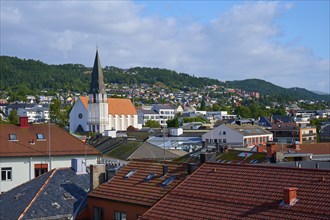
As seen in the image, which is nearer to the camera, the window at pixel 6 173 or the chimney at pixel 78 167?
the chimney at pixel 78 167

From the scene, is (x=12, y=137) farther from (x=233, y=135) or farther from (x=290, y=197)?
(x=233, y=135)

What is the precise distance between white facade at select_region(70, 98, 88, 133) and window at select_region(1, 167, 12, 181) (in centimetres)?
11585

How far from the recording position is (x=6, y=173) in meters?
42.5

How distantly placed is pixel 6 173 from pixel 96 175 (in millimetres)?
13654

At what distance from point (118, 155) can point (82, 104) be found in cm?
9974

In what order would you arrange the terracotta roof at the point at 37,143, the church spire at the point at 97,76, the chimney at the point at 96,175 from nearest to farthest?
1. the chimney at the point at 96,175
2. the terracotta roof at the point at 37,143
3. the church spire at the point at 97,76

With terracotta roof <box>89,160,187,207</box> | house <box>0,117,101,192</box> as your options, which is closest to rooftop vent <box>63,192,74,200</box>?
terracotta roof <box>89,160,187,207</box>

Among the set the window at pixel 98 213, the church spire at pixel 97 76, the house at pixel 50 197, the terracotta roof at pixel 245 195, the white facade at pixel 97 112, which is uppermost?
the church spire at pixel 97 76

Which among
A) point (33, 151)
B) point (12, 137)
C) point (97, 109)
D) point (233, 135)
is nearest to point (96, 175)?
point (33, 151)

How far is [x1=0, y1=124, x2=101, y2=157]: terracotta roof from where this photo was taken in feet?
142

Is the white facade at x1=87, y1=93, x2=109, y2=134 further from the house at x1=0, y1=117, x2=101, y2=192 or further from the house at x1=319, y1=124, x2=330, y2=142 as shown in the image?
the house at x1=0, y1=117, x2=101, y2=192

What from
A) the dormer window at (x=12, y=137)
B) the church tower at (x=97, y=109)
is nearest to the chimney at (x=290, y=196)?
the dormer window at (x=12, y=137)

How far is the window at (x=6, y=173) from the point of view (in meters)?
42.3

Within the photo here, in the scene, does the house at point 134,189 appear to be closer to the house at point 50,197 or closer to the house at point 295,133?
the house at point 50,197
